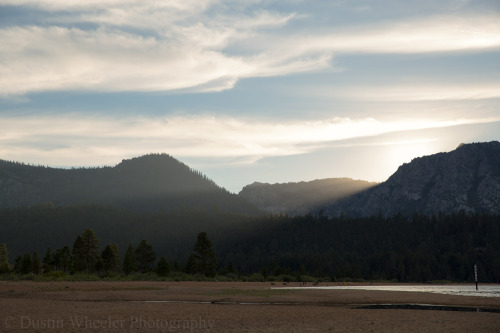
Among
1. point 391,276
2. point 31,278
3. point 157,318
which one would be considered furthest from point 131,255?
point 391,276

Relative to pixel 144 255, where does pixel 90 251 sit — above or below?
above

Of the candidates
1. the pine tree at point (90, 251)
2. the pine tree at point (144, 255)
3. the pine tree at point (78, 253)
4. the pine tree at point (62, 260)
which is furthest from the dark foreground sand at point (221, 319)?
the pine tree at point (62, 260)

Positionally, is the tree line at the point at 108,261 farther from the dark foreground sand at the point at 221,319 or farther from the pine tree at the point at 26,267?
the dark foreground sand at the point at 221,319

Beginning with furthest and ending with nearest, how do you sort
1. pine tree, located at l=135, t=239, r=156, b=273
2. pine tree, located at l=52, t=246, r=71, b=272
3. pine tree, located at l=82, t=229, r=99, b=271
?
1. pine tree, located at l=52, t=246, r=71, b=272
2. pine tree, located at l=135, t=239, r=156, b=273
3. pine tree, located at l=82, t=229, r=99, b=271

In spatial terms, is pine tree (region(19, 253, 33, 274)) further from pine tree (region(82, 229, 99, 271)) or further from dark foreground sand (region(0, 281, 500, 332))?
dark foreground sand (region(0, 281, 500, 332))

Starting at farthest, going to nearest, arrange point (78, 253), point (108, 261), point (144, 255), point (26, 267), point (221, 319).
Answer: point (144, 255)
point (108, 261)
point (78, 253)
point (26, 267)
point (221, 319)

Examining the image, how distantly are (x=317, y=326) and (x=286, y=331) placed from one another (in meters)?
3.28

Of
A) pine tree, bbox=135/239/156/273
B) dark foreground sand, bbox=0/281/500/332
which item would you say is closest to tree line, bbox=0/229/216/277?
pine tree, bbox=135/239/156/273

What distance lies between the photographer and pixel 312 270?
195 m

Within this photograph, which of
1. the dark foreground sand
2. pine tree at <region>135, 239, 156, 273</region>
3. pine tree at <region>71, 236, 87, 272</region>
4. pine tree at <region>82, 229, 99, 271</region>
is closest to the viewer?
the dark foreground sand

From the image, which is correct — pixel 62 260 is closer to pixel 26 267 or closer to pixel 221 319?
pixel 26 267

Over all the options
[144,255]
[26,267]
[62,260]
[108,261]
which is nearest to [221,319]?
[144,255]

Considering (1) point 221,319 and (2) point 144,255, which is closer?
(1) point 221,319

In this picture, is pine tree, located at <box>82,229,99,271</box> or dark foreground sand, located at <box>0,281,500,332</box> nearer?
dark foreground sand, located at <box>0,281,500,332</box>
